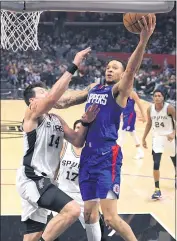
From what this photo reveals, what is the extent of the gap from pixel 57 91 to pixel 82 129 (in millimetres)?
514

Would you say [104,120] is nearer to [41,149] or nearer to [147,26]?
[41,149]

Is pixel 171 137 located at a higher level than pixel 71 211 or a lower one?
higher

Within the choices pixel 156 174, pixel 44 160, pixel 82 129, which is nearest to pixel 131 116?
pixel 156 174

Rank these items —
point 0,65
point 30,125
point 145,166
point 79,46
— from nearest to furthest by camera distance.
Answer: point 30,125
point 145,166
point 0,65
point 79,46

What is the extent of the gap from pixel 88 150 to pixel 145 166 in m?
4.16

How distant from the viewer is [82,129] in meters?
3.82

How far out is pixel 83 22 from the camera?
20859 mm

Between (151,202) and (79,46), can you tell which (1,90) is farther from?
(151,202)

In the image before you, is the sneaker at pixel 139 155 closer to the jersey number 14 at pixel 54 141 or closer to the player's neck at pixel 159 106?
the player's neck at pixel 159 106

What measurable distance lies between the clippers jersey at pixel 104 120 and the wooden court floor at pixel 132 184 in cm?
171

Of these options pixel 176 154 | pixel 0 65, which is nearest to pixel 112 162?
pixel 176 154

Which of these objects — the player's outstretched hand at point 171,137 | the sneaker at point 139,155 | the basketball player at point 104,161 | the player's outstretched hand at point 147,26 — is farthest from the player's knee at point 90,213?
the sneaker at point 139,155

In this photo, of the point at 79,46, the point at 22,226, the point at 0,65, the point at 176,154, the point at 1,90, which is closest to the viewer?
the point at 22,226

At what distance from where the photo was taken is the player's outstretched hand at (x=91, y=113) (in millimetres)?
3693
